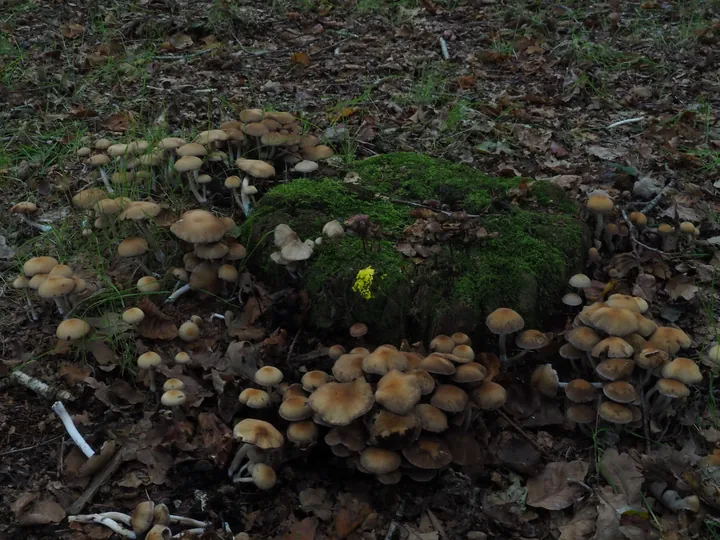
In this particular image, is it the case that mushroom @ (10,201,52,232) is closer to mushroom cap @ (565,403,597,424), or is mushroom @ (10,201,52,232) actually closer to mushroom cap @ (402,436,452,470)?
mushroom cap @ (402,436,452,470)

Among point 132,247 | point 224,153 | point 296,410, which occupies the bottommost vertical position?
point 296,410

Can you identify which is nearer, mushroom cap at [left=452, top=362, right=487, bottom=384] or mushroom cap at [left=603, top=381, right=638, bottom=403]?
mushroom cap at [left=452, top=362, right=487, bottom=384]

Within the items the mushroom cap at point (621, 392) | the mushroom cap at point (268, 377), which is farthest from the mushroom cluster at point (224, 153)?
the mushroom cap at point (621, 392)

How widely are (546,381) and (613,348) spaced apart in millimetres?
500

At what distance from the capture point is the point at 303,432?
3.29 metres

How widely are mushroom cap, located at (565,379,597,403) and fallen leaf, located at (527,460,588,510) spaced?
360 millimetres

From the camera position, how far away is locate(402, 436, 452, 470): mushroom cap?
125 inches

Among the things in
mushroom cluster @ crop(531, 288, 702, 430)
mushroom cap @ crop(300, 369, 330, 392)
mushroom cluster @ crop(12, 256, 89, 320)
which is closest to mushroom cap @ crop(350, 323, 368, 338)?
mushroom cap @ crop(300, 369, 330, 392)

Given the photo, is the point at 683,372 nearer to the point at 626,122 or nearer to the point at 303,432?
the point at 303,432

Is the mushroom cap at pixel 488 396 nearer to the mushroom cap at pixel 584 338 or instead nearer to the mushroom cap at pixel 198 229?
the mushroom cap at pixel 584 338

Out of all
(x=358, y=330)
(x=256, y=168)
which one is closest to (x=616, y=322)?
(x=358, y=330)

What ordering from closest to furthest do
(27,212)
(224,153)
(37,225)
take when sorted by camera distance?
(27,212), (37,225), (224,153)

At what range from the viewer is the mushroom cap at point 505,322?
3717 millimetres

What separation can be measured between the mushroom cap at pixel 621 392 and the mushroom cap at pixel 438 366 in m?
0.94
